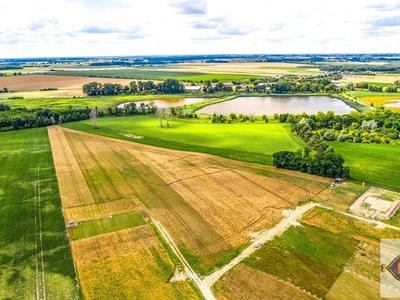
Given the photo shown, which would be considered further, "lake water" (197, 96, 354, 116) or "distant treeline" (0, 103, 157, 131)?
"lake water" (197, 96, 354, 116)

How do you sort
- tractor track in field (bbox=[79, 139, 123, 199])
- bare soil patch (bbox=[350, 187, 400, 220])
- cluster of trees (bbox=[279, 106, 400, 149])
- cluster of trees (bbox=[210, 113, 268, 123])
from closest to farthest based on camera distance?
bare soil patch (bbox=[350, 187, 400, 220])
tractor track in field (bbox=[79, 139, 123, 199])
cluster of trees (bbox=[279, 106, 400, 149])
cluster of trees (bbox=[210, 113, 268, 123])

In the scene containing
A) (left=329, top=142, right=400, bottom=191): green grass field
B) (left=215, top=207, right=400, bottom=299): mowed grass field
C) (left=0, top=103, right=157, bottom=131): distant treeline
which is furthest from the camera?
(left=0, top=103, right=157, bottom=131): distant treeline

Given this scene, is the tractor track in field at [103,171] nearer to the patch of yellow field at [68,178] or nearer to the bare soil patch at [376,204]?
the patch of yellow field at [68,178]

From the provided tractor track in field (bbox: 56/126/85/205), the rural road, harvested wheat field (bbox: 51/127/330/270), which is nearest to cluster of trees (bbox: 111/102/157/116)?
tractor track in field (bbox: 56/126/85/205)

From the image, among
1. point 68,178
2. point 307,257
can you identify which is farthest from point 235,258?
point 68,178

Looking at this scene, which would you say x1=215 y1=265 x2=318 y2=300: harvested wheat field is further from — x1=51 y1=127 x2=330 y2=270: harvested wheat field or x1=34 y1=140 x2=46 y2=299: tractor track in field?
x1=34 y1=140 x2=46 y2=299: tractor track in field

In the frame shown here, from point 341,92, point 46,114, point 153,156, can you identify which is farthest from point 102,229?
point 341,92

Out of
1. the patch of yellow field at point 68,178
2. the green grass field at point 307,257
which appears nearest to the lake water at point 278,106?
the patch of yellow field at point 68,178
